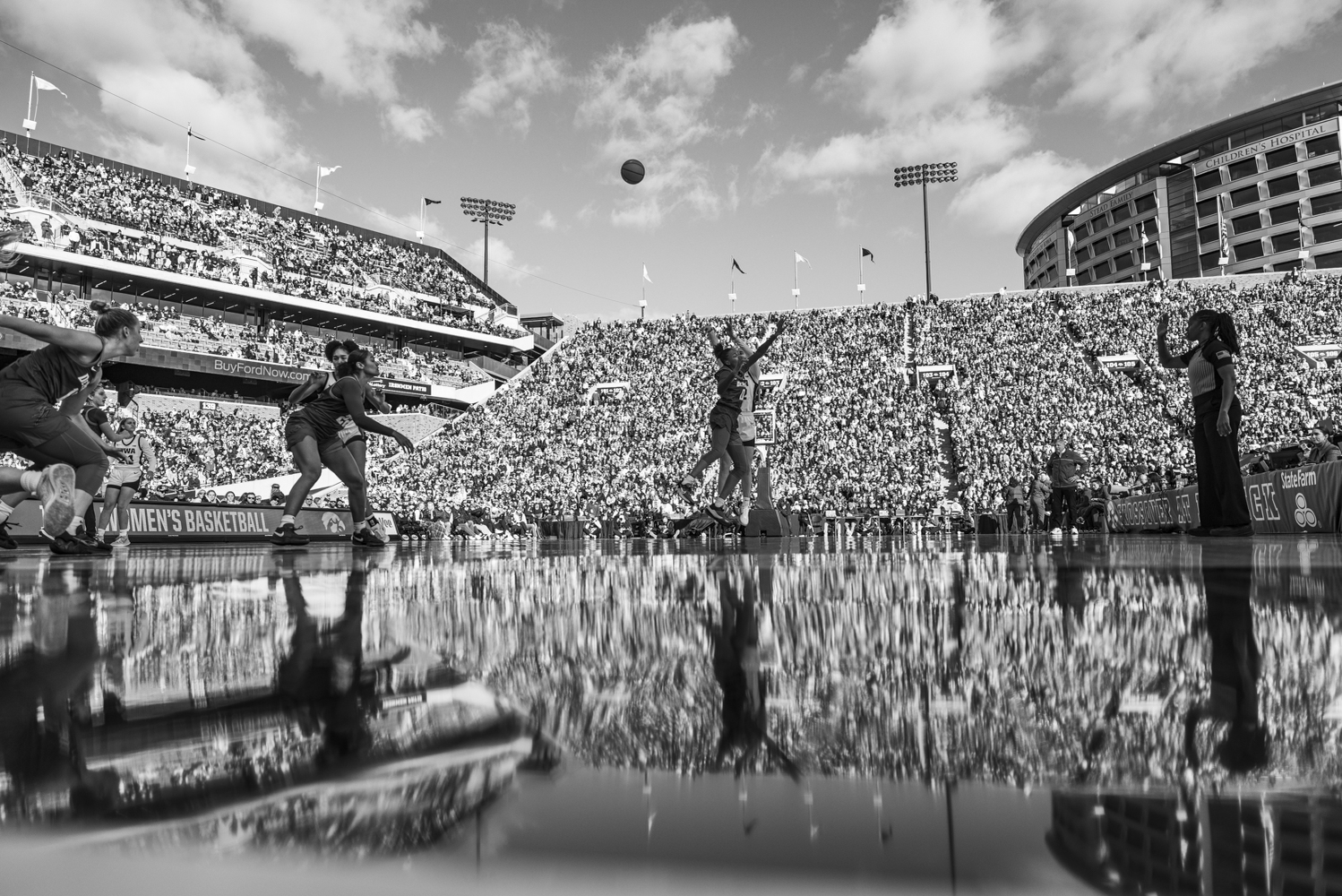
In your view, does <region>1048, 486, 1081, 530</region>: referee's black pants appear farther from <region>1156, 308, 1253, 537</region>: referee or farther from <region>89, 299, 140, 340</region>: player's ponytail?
<region>89, 299, 140, 340</region>: player's ponytail

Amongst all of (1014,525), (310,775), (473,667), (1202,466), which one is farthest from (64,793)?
(1014,525)

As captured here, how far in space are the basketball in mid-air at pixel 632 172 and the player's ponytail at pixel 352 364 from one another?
13045 mm

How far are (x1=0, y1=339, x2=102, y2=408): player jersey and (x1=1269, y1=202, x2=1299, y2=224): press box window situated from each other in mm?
72664

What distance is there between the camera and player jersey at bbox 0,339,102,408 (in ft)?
15.3

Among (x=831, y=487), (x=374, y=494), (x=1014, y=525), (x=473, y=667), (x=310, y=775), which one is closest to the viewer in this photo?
(x=310, y=775)

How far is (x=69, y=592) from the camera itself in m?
2.56

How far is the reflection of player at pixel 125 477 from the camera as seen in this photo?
9.29m

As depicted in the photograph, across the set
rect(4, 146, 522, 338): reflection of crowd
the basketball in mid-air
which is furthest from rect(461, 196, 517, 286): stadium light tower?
the basketball in mid-air

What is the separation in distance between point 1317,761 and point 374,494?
29.5 m

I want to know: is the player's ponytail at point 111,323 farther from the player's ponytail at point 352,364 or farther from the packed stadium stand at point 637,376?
the packed stadium stand at point 637,376

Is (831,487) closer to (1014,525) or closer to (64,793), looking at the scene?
(1014,525)

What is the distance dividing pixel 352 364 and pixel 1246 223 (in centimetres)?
7071

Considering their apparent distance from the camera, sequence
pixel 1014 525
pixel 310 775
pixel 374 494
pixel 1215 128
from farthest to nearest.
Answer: pixel 1215 128
pixel 374 494
pixel 1014 525
pixel 310 775

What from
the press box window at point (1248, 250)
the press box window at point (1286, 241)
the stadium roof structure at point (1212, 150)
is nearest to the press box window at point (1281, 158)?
the stadium roof structure at point (1212, 150)
